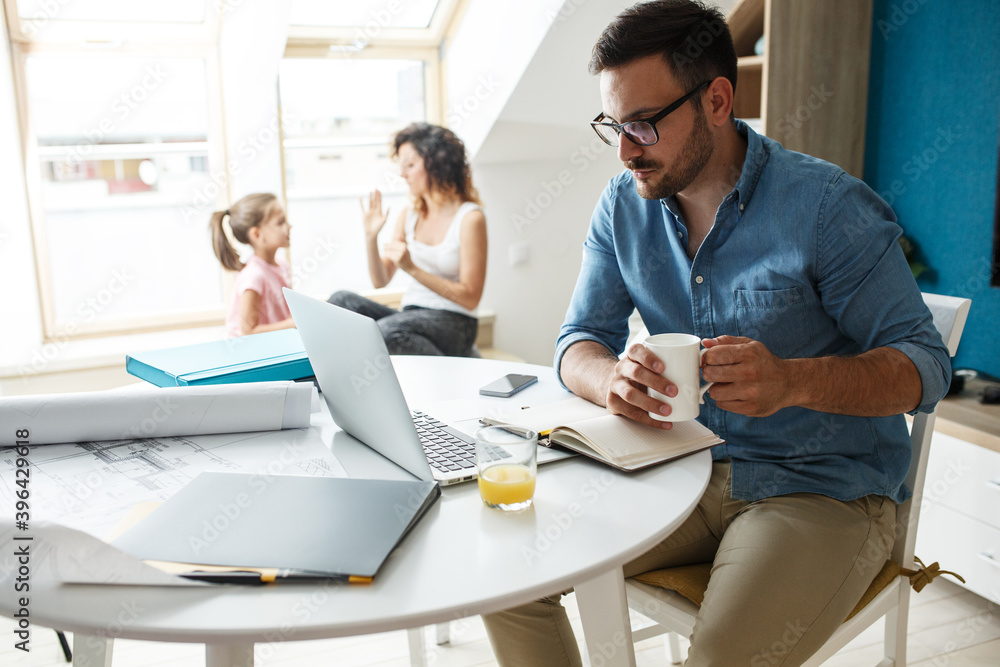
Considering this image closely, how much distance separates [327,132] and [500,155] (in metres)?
0.77

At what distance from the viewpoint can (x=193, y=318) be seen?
3.41 metres

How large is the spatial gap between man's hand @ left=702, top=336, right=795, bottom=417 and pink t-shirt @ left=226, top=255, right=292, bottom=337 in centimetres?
182

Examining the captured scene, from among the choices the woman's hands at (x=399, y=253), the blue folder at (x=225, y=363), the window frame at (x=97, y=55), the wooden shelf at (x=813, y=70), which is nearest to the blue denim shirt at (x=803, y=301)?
the blue folder at (x=225, y=363)

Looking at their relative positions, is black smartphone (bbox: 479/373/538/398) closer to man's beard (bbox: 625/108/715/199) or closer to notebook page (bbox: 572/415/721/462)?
notebook page (bbox: 572/415/721/462)

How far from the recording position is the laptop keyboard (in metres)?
0.99

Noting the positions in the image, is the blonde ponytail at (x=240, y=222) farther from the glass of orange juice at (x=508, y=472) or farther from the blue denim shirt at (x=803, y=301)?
the glass of orange juice at (x=508, y=472)

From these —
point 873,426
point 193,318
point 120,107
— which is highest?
point 120,107

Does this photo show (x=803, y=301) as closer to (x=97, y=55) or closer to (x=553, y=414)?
(x=553, y=414)

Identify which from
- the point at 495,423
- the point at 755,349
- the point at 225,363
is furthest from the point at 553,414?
the point at 225,363

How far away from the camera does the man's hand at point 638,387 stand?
39.7 inches

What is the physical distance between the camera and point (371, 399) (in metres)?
0.97

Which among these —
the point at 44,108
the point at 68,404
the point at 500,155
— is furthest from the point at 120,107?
the point at 68,404

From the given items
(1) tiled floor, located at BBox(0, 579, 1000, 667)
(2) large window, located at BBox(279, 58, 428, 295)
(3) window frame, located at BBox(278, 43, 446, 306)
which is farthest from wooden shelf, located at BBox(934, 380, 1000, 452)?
(2) large window, located at BBox(279, 58, 428, 295)

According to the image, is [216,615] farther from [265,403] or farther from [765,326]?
[765,326]
